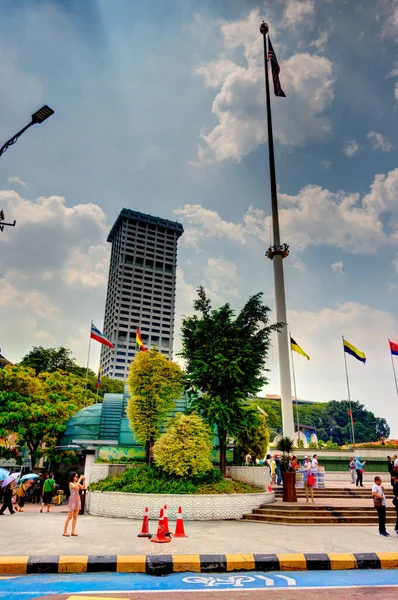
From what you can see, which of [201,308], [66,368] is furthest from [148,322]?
[201,308]

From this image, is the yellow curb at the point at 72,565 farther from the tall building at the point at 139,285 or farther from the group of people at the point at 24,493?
the tall building at the point at 139,285

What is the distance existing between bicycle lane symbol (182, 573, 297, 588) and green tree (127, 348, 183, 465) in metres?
13.4

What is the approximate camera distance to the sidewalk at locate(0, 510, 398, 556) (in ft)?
Result: 30.9

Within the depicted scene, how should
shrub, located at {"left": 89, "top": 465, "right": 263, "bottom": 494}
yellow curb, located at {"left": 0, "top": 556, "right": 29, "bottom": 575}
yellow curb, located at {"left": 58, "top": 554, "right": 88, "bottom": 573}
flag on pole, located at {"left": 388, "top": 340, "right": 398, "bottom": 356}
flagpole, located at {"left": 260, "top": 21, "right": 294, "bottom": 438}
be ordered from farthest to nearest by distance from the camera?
1. flag on pole, located at {"left": 388, "top": 340, "right": 398, "bottom": 356}
2. flagpole, located at {"left": 260, "top": 21, "right": 294, "bottom": 438}
3. shrub, located at {"left": 89, "top": 465, "right": 263, "bottom": 494}
4. yellow curb, located at {"left": 58, "top": 554, "right": 88, "bottom": 573}
5. yellow curb, located at {"left": 0, "top": 556, "right": 29, "bottom": 575}

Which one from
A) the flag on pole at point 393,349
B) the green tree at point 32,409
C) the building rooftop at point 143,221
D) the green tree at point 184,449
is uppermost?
the building rooftop at point 143,221

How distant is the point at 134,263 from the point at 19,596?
553 feet

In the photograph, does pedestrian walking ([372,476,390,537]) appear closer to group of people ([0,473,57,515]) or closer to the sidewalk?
the sidewalk

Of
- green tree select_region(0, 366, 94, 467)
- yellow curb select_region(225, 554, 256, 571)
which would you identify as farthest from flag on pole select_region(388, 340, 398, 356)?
yellow curb select_region(225, 554, 256, 571)

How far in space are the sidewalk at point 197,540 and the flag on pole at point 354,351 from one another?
2531cm

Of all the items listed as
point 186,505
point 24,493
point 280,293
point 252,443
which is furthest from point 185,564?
point 280,293

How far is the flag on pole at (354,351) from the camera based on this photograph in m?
37.5

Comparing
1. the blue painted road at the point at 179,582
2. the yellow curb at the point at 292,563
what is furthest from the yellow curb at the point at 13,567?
the yellow curb at the point at 292,563

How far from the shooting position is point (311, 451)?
33.8 meters

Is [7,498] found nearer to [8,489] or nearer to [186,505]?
[8,489]
